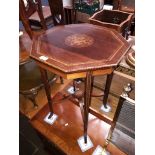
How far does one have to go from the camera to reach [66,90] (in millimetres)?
1757

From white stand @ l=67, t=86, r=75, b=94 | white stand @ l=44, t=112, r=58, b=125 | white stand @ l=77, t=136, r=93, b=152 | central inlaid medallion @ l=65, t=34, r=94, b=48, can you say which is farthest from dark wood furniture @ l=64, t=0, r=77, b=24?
white stand @ l=77, t=136, r=93, b=152

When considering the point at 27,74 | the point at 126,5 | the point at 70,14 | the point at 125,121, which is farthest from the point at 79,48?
the point at 126,5

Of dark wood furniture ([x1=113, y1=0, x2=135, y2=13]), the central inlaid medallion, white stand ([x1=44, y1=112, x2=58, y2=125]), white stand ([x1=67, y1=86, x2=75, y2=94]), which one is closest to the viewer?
the central inlaid medallion

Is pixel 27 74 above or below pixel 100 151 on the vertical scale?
above

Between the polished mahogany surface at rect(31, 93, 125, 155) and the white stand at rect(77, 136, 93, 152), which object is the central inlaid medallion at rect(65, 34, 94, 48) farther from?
the white stand at rect(77, 136, 93, 152)

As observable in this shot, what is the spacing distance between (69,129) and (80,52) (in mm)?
762

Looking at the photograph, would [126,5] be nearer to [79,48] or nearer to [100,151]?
[79,48]

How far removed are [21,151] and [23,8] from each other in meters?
1.20

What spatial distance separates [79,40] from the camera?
1.06 metres

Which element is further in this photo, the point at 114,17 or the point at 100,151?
the point at 114,17

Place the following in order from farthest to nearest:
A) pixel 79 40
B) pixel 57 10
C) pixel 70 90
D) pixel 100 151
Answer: pixel 70 90, pixel 57 10, pixel 100 151, pixel 79 40

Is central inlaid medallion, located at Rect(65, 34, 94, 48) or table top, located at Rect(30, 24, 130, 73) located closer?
table top, located at Rect(30, 24, 130, 73)

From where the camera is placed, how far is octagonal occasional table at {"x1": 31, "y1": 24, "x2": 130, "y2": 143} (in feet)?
2.79
